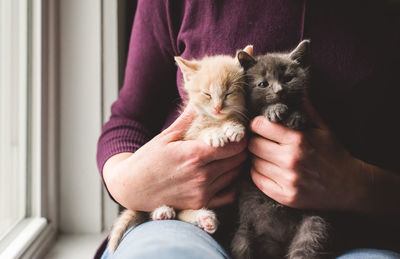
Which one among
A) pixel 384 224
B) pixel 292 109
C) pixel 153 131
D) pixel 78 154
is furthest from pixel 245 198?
pixel 78 154

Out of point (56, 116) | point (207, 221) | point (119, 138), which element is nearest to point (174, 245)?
point (207, 221)

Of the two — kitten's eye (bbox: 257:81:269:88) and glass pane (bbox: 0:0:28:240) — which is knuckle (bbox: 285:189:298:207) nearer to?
kitten's eye (bbox: 257:81:269:88)

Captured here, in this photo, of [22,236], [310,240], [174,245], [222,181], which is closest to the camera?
[174,245]

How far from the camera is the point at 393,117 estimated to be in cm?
104

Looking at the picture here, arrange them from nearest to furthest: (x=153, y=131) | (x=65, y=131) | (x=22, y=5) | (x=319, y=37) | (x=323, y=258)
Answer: (x=323, y=258)
(x=319, y=37)
(x=22, y=5)
(x=153, y=131)
(x=65, y=131)

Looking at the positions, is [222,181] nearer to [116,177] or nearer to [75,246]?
[116,177]

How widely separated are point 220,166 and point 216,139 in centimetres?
8

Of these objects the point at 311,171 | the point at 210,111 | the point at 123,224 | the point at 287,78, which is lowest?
the point at 123,224

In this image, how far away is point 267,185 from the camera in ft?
3.04

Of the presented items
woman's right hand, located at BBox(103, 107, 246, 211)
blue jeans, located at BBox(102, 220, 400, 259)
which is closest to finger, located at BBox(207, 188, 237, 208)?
woman's right hand, located at BBox(103, 107, 246, 211)

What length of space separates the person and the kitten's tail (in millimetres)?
24

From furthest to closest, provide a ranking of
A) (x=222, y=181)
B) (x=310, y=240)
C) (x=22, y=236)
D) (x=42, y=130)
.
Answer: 1. (x=42, y=130)
2. (x=22, y=236)
3. (x=222, y=181)
4. (x=310, y=240)

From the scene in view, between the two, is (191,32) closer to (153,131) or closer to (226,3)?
(226,3)

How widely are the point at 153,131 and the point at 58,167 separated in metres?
0.46
